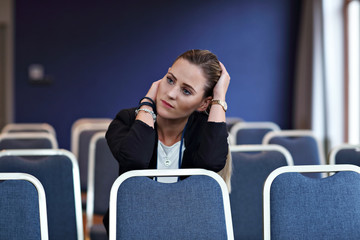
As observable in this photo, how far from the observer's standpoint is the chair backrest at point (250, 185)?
118 inches

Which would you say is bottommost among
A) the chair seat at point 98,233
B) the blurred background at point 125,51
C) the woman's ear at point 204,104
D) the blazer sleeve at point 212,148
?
the chair seat at point 98,233

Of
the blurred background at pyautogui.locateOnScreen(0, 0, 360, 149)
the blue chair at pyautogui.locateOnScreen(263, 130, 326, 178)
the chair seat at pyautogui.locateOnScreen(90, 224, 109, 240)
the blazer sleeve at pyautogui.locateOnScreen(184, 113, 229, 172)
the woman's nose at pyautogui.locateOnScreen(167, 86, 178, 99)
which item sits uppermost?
the blurred background at pyautogui.locateOnScreen(0, 0, 360, 149)

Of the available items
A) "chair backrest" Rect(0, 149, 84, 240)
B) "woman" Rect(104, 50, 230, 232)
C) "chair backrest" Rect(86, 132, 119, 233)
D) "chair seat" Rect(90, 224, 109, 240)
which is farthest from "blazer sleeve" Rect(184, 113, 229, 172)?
"chair backrest" Rect(86, 132, 119, 233)

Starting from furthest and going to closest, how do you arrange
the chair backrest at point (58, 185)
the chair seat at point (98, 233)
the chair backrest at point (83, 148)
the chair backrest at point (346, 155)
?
Result: the chair backrest at point (83, 148)
the chair seat at point (98, 233)
the chair backrest at point (346, 155)
the chair backrest at point (58, 185)

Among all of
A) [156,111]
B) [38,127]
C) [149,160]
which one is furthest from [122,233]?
[38,127]

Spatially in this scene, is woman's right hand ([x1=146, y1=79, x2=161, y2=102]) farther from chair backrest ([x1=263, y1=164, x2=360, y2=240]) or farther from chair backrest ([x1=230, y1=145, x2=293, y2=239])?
chair backrest ([x1=230, y1=145, x2=293, y2=239])

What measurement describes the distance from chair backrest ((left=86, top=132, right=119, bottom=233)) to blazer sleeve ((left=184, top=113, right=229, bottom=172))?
1.50 m

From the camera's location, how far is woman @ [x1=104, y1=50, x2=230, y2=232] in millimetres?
2141

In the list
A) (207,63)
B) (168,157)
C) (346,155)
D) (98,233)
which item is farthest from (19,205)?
(346,155)

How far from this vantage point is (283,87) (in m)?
8.44

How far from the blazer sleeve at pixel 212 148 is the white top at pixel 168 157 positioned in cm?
9

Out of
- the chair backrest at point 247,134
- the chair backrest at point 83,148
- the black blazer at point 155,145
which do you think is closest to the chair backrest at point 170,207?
the black blazer at point 155,145

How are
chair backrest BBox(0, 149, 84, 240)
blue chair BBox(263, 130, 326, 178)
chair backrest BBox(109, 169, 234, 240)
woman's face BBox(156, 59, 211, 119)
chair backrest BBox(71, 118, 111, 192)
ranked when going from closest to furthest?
chair backrest BBox(109, 169, 234, 240), woman's face BBox(156, 59, 211, 119), chair backrest BBox(0, 149, 84, 240), blue chair BBox(263, 130, 326, 178), chair backrest BBox(71, 118, 111, 192)

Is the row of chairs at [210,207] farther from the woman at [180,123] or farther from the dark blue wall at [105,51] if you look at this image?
the dark blue wall at [105,51]
